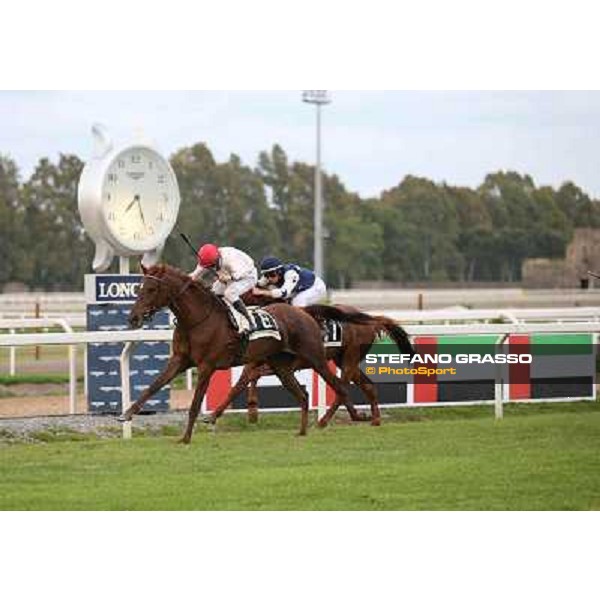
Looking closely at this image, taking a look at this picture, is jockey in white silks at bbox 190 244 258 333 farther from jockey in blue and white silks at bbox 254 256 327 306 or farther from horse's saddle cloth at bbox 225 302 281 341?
jockey in blue and white silks at bbox 254 256 327 306

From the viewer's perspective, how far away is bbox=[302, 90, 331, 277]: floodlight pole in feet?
126

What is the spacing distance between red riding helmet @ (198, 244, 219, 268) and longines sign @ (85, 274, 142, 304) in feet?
7.52

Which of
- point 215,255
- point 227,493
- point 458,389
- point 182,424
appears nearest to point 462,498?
point 227,493

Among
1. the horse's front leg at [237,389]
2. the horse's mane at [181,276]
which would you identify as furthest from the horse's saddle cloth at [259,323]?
the horse's front leg at [237,389]

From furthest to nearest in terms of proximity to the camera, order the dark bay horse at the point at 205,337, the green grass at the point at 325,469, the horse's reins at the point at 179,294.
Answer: the horse's reins at the point at 179,294 < the dark bay horse at the point at 205,337 < the green grass at the point at 325,469

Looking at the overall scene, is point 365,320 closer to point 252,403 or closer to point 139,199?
point 252,403

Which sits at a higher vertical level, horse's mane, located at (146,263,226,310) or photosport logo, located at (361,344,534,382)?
horse's mane, located at (146,263,226,310)

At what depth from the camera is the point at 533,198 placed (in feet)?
190

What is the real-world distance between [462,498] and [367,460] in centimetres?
202

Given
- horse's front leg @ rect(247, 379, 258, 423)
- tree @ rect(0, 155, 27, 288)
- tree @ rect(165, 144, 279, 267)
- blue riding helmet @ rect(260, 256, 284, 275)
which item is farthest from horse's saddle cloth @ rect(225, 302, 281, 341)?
tree @ rect(0, 155, 27, 288)

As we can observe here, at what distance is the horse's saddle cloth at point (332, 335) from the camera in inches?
582

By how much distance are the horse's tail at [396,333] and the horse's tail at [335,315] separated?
0.48 ft

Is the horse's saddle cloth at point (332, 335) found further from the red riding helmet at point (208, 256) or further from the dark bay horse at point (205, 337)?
the red riding helmet at point (208, 256)

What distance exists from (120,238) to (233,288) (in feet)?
9.16
